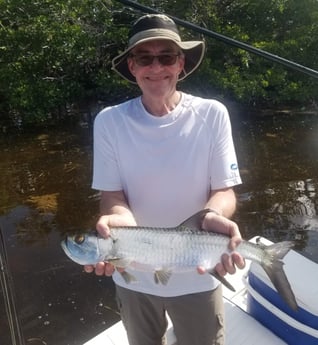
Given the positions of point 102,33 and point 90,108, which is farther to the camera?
point 90,108

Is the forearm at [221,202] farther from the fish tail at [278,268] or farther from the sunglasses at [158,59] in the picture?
the sunglasses at [158,59]

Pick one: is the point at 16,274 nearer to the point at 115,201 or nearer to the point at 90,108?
the point at 115,201

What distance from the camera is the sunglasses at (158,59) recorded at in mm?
2402

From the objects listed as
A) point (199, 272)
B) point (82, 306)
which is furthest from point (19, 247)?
point (199, 272)

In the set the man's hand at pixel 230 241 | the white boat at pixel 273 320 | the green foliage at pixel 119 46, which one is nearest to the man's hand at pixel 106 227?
the man's hand at pixel 230 241

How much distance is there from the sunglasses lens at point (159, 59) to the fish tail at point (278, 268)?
1.29 metres

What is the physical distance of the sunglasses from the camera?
2.40 m

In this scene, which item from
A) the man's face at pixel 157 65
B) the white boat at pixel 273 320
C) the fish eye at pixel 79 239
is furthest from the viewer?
the white boat at pixel 273 320

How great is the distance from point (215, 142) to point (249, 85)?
12.4 metres

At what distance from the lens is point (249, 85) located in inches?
558

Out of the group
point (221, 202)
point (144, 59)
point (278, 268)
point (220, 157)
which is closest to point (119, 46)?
point (144, 59)

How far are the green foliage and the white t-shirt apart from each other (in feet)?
39.9

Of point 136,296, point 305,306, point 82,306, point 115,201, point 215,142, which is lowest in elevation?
point 82,306

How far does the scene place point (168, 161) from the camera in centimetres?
241
